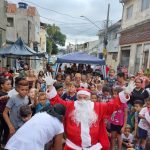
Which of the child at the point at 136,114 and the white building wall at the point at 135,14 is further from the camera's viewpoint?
the white building wall at the point at 135,14

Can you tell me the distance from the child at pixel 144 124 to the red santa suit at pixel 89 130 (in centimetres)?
203

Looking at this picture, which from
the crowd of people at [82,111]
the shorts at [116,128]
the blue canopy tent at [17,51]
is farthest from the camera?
the blue canopy tent at [17,51]

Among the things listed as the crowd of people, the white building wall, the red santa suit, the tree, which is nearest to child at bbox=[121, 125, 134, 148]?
the crowd of people

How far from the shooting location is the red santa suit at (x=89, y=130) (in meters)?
4.38

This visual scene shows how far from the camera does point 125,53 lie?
24734 millimetres

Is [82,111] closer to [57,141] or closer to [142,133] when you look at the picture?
[57,141]

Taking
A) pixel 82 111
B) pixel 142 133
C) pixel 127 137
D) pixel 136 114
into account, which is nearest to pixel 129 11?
pixel 136 114

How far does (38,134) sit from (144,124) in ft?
12.4

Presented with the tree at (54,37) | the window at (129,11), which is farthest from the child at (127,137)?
the tree at (54,37)

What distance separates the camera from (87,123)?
4.46m

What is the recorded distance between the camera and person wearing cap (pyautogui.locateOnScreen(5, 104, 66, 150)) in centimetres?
329

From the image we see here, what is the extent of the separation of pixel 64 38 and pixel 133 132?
6619cm

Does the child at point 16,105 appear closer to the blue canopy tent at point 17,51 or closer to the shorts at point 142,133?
the shorts at point 142,133

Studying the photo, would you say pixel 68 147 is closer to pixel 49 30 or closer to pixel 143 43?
pixel 143 43
